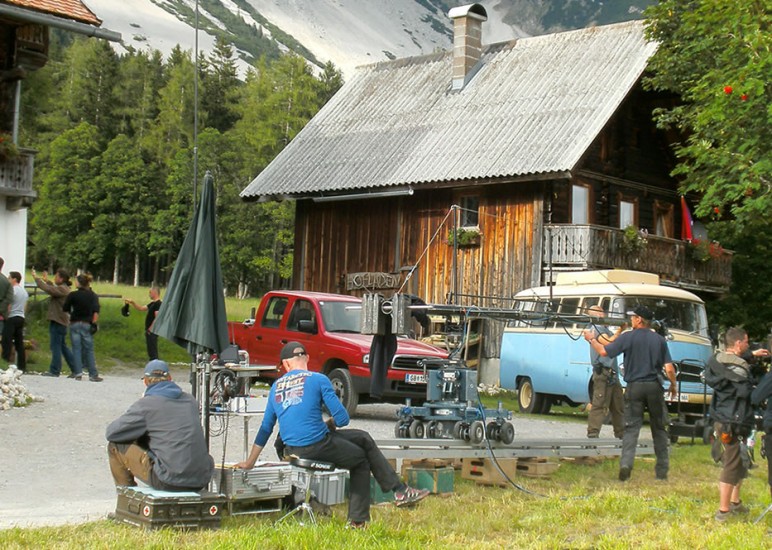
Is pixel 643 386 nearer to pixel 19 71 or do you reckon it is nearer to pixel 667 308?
pixel 667 308

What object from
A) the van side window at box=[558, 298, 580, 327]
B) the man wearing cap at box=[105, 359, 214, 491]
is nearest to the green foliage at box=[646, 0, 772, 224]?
the van side window at box=[558, 298, 580, 327]

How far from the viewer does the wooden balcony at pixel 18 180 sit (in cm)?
2495

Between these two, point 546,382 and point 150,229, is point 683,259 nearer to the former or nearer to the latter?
point 546,382

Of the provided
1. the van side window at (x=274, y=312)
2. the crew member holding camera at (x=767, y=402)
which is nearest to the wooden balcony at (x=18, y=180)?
the van side window at (x=274, y=312)

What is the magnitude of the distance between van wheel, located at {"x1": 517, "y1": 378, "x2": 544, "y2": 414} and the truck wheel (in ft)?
17.9

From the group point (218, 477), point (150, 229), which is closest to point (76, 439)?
point (218, 477)

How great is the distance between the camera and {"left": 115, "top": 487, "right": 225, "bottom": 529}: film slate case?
8789 mm

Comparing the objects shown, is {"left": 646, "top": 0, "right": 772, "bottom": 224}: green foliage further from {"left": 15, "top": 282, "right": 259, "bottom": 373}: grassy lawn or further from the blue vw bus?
{"left": 15, "top": 282, "right": 259, "bottom": 373}: grassy lawn

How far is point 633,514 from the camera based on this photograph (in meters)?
10.5

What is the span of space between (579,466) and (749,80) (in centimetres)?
982

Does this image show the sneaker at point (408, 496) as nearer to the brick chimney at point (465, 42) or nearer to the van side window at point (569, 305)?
the van side window at point (569, 305)

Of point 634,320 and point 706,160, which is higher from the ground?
point 706,160

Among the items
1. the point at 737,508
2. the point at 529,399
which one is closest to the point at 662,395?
the point at 737,508

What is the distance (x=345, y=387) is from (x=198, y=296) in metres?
7.79
